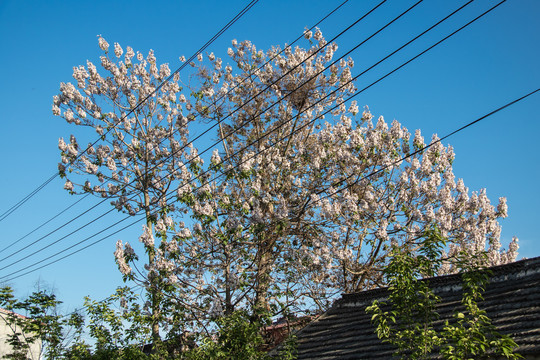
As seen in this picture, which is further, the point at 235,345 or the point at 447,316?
the point at 235,345

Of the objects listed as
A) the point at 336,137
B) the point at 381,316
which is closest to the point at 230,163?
the point at 336,137

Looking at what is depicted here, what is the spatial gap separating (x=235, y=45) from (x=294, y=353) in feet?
37.6

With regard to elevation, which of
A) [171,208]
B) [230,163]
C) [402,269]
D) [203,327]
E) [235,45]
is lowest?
[402,269]

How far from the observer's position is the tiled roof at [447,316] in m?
7.31

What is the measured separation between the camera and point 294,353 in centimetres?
1070

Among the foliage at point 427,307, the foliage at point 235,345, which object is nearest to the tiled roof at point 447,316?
the foliage at point 427,307

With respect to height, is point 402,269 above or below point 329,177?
below

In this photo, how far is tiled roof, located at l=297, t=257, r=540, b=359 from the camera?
288 inches

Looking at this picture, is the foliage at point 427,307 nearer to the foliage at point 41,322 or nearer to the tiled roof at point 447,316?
the tiled roof at point 447,316

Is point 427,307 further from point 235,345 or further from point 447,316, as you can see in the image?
point 235,345

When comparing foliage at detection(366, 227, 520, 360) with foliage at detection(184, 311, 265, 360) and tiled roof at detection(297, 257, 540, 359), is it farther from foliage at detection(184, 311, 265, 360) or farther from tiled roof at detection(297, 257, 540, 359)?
foliage at detection(184, 311, 265, 360)

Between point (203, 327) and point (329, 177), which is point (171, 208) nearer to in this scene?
point (203, 327)

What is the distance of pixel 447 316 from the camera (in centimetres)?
889

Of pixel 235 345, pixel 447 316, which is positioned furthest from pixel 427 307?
pixel 235 345
